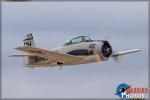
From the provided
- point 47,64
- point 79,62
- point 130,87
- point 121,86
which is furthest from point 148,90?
point 47,64

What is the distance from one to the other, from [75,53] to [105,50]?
7.02 ft

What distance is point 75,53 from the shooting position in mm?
37469

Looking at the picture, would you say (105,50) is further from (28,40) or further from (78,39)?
(28,40)

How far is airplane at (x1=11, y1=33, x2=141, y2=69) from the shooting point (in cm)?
3619

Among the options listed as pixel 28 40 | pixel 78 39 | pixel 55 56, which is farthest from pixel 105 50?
pixel 28 40

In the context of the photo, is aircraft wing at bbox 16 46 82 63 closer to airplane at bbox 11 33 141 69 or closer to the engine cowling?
airplane at bbox 11 33 141 69

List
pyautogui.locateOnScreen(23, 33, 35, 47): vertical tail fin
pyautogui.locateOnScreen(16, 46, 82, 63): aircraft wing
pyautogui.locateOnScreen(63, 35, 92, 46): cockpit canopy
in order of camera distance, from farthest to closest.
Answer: pyautogui.locateOnScreen(23, 33, 35, 47): vertical tail fin → pyautogui.locateOnScreen(63, 35, 92, 46): cockpit canopy → pyautogui.locateOnScreen(16, 46, 82, 63): aircraft wing

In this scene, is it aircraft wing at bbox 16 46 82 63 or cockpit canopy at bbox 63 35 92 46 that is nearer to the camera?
aircraft wing at bbox 16 46 82 63

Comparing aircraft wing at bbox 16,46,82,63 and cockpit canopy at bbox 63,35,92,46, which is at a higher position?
cockpit canopy at bbox 63,35,92,46

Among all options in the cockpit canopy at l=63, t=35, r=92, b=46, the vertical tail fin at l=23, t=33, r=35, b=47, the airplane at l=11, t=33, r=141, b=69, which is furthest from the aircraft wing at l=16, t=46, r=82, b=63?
the vertical tail fin at l=23, t=33, r=35, b=47

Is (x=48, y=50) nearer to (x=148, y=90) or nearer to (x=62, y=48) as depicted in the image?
(x=62, y=48)

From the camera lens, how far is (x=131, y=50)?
4009cm

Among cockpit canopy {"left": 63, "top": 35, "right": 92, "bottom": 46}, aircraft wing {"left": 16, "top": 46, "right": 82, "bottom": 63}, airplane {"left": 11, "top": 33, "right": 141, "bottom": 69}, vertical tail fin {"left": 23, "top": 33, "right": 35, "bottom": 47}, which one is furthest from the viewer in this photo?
vertical tail fin {"left": 23, "top": 33, "right": 35, "bottom": 47}

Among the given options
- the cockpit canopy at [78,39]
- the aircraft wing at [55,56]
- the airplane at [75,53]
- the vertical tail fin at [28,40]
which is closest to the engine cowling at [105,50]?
the airplane at [75,53]
